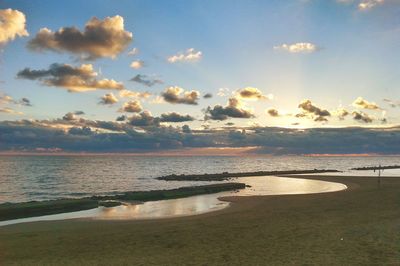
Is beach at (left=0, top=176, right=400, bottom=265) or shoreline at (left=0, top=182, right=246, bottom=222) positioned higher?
beach at (left=0, top=176, right=400, bottom=265)

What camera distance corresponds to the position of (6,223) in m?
38.4

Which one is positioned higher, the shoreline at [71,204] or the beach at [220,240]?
the beach at [220,240]

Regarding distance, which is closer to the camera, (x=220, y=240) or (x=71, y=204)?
(x=220, y=240)

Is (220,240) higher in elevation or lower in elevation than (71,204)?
higher

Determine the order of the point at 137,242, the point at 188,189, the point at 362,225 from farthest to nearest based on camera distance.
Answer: the point at 188,189 → the point at 362,225 → the point at 137,242

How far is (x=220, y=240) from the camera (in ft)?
83.4

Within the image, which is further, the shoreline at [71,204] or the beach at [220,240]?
the shoreline at [71,204]

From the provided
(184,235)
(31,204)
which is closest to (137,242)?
(184,235)

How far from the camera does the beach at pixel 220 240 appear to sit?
20625 mm

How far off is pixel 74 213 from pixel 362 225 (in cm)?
3139

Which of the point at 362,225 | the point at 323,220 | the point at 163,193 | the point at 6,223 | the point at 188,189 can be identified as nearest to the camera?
the point at 362,225

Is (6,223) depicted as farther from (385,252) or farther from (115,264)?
(385,252)

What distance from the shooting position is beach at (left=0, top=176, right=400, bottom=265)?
20625 millimetres

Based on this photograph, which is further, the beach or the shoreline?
the shoreline
